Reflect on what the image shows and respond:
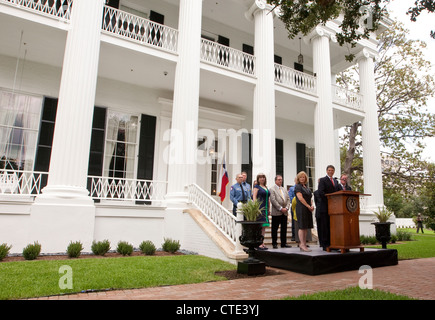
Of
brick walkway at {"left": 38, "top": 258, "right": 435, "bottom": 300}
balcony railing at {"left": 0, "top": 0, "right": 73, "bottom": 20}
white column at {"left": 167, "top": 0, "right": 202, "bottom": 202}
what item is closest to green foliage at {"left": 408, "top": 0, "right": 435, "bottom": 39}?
brick walkway at {"left": 38, "top": 258, "right": 435, "bottom": 300}

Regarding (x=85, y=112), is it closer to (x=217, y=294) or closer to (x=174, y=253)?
(x=174, y=253)

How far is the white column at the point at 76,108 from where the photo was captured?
7957mm

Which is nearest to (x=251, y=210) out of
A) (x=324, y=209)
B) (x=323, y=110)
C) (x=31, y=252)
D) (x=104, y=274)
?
(x=324, y=209)

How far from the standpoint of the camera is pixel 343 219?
5965mm

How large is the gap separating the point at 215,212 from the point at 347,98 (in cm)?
1078

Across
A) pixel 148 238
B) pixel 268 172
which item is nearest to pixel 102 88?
pixel 148 238

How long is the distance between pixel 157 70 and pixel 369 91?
10892 millimetres

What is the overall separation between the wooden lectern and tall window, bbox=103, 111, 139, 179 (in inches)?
307

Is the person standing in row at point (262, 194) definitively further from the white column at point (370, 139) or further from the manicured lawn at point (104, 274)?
the white column at point (370, 139)

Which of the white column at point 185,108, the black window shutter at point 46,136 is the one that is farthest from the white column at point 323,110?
the black window shutter at point 46,136

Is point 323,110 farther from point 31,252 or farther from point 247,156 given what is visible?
point 31,252

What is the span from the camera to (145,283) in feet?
14.8
